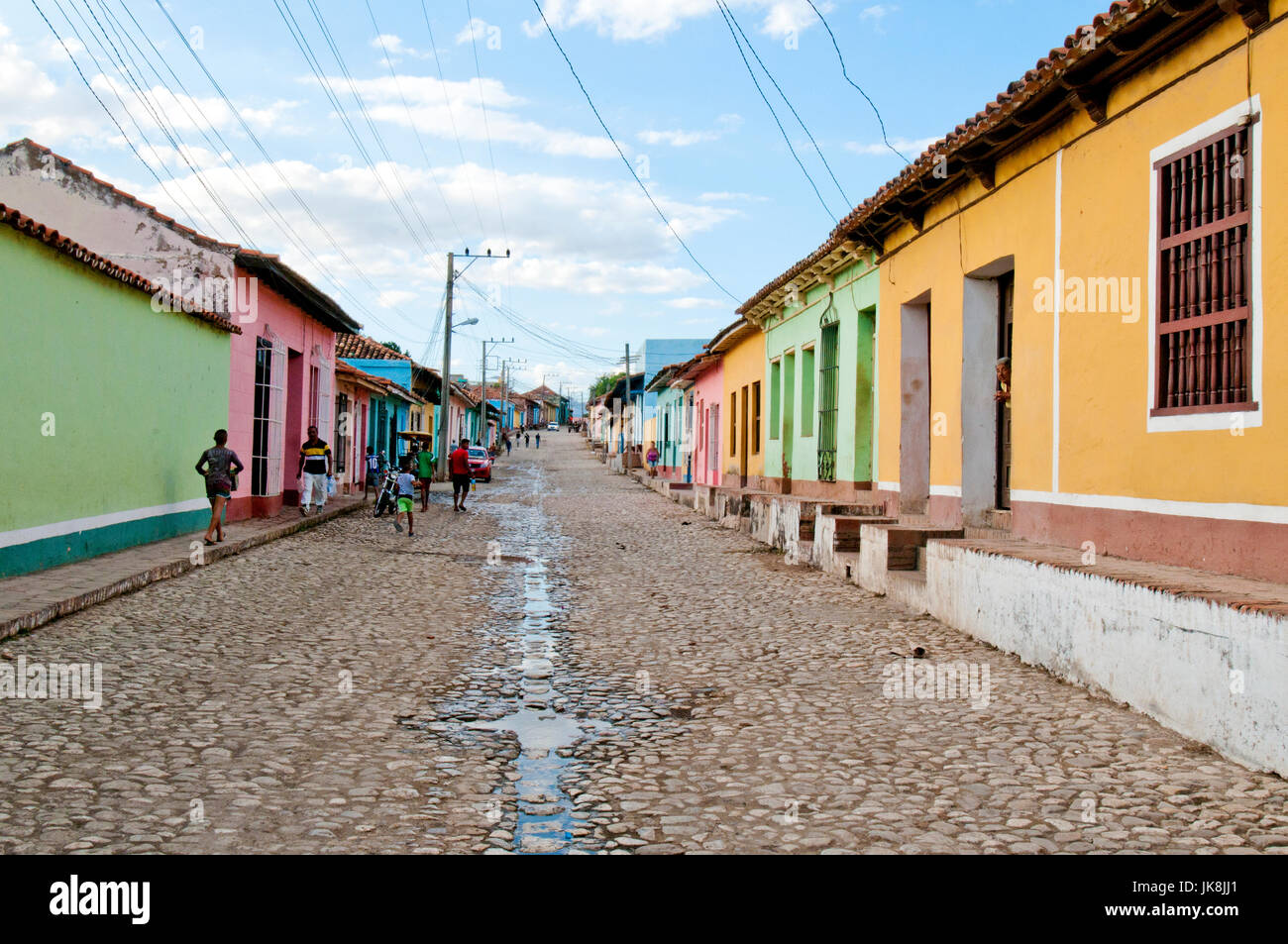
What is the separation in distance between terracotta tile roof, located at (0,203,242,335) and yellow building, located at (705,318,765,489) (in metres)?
10.5

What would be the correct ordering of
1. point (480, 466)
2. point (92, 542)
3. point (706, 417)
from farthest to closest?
point (480, 466)
point (706, 417)
point (92, 542)

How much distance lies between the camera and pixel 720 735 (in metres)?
4.96

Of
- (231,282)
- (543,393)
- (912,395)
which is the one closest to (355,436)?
(231,282)

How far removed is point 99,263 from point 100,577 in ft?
10.3

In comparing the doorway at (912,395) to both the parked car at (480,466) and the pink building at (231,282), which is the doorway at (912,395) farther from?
the parked car at (480,466)

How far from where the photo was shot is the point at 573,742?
482 cm

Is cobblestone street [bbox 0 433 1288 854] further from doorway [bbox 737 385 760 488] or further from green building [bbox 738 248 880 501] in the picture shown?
doorway [bbox 737 385 760 488]

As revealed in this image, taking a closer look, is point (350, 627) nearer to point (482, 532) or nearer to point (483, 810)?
point (483, 810)

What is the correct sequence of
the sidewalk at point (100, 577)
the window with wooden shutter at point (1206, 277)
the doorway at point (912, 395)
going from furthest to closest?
the doorway at point (912, 395)
the sidewalk at point (100, 577)
the window with wooden shutter at point (1206, 277)

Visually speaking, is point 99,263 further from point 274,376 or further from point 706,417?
point 706,417

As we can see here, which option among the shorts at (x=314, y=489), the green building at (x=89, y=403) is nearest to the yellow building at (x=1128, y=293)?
the green building at (x=89, y=403)

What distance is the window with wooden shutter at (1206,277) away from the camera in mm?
5914

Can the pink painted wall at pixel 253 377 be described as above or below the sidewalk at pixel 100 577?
above

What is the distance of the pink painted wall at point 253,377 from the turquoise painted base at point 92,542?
2.09 meters
